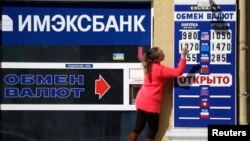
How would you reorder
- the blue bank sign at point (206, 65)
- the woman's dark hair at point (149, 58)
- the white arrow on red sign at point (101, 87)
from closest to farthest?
the woman's dark hair at point (149, 58) → the blue bank sign at point (206, 65) → the white arrow on red sign at point (101, 87)

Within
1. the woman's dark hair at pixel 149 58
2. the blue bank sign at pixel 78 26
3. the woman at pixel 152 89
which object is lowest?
the woman at pixel 152 89

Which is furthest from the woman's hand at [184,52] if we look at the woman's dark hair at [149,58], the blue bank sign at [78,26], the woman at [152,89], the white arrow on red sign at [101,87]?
the white arrow on red sign at [101,87]

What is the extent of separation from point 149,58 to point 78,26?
Result: 125 cm

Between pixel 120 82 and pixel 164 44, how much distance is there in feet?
2.80

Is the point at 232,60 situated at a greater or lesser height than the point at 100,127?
greater

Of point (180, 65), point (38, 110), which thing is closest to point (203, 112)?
point (180, 65)

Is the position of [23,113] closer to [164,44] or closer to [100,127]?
[100,127]

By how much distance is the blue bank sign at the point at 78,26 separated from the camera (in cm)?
973

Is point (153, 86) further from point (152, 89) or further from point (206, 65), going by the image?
point (206, 65)

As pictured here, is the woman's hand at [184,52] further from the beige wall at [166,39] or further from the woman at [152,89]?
the beige wall at [166,39]

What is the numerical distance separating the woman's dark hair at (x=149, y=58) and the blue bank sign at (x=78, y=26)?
2.01ft

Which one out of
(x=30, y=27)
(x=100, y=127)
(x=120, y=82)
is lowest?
(x=100, y=127)

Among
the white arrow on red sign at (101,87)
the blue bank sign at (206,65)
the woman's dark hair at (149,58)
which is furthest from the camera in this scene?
the white arrow on red sign at (101,87)

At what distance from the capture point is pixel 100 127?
9695mm
